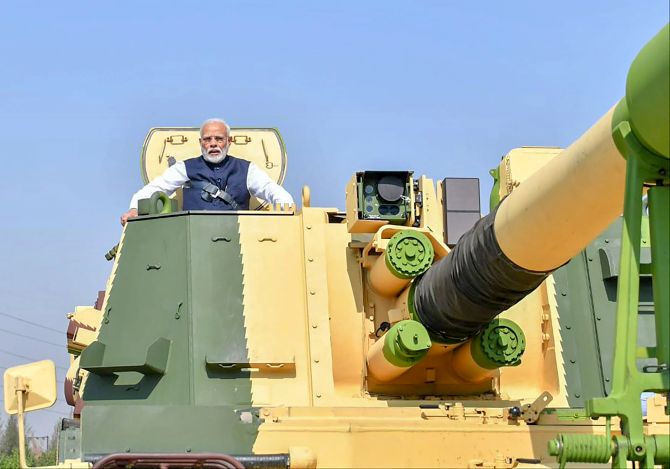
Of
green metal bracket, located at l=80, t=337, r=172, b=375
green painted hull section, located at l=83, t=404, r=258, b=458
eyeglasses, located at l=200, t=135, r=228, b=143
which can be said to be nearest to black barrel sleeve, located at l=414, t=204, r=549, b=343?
green painted hull section, located at l=83, t=404, r=258, b=458

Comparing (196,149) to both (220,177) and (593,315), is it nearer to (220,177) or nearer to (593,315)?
(220,177)

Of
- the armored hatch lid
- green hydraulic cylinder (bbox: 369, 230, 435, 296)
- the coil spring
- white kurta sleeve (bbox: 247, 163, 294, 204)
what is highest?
the armored hatch lid

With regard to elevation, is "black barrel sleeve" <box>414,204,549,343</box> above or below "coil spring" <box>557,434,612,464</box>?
above

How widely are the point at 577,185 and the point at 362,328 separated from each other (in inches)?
125

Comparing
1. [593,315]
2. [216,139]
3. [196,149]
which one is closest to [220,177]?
[216,139]

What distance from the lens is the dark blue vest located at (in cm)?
940

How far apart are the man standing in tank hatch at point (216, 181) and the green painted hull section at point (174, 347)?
897 mm

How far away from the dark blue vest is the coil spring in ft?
16.4

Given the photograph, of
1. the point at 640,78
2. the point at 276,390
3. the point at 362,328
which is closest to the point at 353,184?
the point at 362,328

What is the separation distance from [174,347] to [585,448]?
11.6ft

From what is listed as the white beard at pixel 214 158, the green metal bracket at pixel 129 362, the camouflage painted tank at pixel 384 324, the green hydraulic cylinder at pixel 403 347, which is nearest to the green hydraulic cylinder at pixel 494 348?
the camouflage painted tank at pixel 384 324

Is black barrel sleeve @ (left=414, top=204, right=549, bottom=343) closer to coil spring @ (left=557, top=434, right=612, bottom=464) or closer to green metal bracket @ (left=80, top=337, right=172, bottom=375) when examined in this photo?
coil spring @ (left=557, top=434, right=612, bottom=464)

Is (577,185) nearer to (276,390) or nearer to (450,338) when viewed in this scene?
(450,338)

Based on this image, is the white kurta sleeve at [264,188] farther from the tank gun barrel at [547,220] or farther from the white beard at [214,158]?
the tank gun barrel at [547,220]
